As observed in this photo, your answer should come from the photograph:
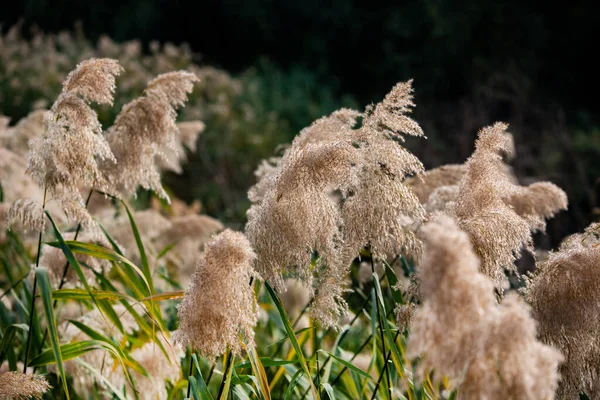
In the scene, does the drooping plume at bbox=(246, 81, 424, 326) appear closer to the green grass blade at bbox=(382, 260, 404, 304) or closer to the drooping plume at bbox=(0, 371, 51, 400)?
the green grass blade at bbox=(382, 260, 404, 304)

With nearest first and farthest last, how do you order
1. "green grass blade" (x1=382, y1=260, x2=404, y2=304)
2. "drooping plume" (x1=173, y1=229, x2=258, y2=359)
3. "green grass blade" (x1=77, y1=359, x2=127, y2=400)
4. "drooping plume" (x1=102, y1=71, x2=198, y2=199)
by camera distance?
"drooping plume" (x1=173, y1=229, x2=258, y2=359)
"green grass blade" (x1=382, y1=260, x2=404, y2=304)
"green grass blade" (x1=77, y1=359, x2=127, y2=400)
"drooping plume" (x1=102, y1=71, x2=198, y2=199)

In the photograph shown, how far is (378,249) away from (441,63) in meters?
12.3

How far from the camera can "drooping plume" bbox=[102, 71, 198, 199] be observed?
2.87m

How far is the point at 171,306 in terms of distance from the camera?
402 centimetres

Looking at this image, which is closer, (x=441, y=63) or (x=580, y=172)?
(x=580, y=172)

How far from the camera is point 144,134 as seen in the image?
113 inches

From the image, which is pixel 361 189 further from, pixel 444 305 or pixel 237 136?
pixel 237 136

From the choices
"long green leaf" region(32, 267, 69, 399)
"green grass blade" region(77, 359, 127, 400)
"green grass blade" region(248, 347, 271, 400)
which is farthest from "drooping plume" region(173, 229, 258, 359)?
"green grass blade" region(77, 359, 127, 400)

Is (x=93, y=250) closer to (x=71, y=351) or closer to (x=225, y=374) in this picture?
(x=71, y=351)

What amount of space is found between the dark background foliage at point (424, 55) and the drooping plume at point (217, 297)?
730 centimetres

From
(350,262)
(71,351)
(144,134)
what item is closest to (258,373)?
(350,262)

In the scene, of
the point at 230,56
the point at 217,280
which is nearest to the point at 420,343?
the point at 217,280

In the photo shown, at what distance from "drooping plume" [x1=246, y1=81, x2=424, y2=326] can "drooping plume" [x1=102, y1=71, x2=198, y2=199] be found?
770 millimetres

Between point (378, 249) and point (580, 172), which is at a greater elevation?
point (580, 172)
